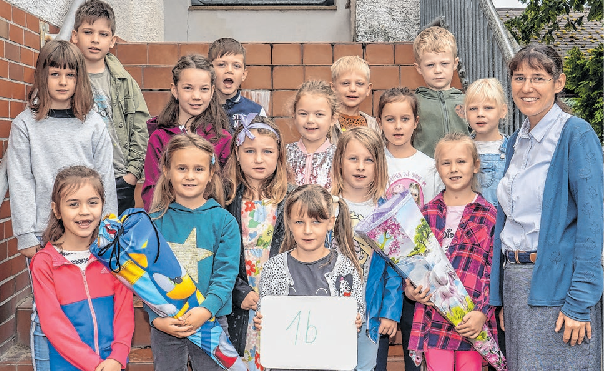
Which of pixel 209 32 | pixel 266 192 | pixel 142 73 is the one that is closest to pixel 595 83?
pixel 209 32

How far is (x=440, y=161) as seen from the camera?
10.4 feet

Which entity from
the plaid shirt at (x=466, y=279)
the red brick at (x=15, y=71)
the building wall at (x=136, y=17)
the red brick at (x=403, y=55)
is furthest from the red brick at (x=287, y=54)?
the plaid shirt at (x=466, y=279)

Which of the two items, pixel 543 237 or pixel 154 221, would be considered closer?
pixel 543 237

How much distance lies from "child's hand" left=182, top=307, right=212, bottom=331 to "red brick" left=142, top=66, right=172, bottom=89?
8.96 ft

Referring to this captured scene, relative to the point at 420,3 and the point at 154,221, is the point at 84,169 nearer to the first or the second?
the point at 154,221

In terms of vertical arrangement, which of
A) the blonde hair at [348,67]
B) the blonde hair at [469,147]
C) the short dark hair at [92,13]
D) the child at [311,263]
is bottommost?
the child at [311,263]

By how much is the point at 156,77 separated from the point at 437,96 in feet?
7.29

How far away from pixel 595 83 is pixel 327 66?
18.6ft

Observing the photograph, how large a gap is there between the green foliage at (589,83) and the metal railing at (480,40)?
4150 mm

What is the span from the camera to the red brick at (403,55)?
524 centimetres

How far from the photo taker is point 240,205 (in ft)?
10.4

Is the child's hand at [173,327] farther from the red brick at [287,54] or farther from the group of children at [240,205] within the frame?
the red brick at [287,54]

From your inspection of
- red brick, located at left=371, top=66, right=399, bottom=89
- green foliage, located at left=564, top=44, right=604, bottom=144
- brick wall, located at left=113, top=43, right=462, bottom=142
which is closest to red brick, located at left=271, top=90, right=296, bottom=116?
brick wall, located at left=113, top=43, right=462, bottom=142

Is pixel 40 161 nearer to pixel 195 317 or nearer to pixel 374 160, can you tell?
pixel 195 317
